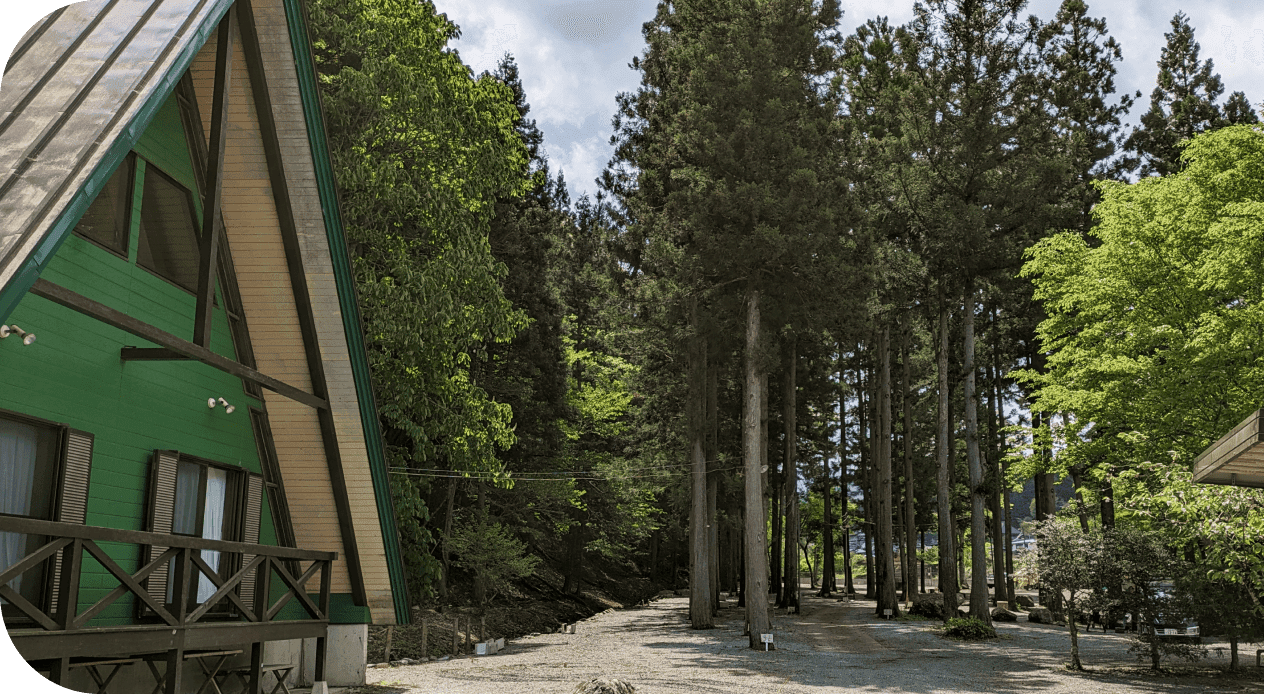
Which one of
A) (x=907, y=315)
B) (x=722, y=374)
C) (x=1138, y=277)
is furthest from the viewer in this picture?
(x=722, y=374)

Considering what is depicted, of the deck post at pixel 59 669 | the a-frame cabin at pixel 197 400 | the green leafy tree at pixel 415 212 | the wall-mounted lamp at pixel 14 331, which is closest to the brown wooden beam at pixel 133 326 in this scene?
the a-frame cabin at pixel 197 400

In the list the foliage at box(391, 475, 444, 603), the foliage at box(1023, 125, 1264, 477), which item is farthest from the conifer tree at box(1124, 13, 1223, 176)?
the foliage at box(391, 475, 444, 603)

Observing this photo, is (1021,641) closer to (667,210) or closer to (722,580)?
(667,210)

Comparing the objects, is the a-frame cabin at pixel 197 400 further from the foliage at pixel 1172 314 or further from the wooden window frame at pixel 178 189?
the foliage at pixel 1172 314

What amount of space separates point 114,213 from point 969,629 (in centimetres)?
2426

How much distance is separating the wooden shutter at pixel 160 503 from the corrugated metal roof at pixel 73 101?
5378 millimetres

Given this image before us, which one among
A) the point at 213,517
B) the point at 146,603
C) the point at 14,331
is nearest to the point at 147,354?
the point at 14,331

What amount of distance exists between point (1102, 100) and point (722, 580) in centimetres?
3516

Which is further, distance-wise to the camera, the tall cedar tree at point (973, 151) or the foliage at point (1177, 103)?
the foliage at point (1177, 103)

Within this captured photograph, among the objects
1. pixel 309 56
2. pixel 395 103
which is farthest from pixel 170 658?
pixel 395 103

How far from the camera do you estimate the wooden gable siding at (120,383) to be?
7.96 metres

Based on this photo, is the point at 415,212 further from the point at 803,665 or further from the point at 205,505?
the point at 803,665

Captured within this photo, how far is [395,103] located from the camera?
17.0 meters

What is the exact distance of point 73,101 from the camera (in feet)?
14.6
